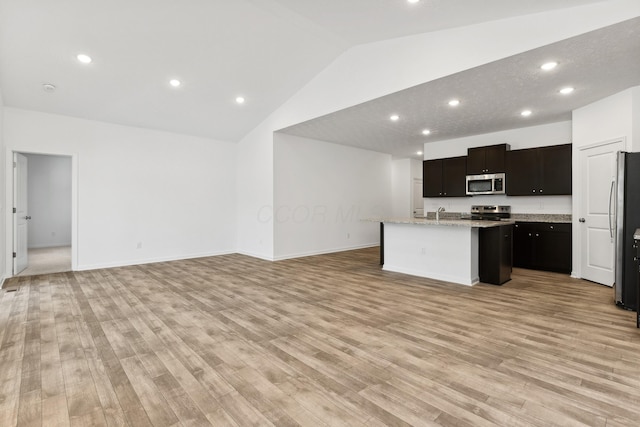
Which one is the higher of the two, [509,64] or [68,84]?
[68,84]

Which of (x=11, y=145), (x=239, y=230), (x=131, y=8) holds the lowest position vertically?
(x=239, y=230)

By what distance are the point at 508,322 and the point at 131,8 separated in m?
5.34

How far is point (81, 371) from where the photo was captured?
2238 mm

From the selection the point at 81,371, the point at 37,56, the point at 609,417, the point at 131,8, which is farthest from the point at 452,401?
the point at 37,56

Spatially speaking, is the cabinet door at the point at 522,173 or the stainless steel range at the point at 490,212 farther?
the stainless steel range at the point at 490,212

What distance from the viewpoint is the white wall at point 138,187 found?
5707 millimetres

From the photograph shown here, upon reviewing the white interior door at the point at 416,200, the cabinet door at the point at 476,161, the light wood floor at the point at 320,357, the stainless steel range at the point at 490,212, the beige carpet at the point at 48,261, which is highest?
the cabinet door at the point at 476,161

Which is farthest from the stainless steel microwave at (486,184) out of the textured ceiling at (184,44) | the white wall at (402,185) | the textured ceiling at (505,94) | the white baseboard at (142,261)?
the white baseboard at (142,261)

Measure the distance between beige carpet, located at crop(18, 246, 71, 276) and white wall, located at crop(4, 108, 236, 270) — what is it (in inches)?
28.9

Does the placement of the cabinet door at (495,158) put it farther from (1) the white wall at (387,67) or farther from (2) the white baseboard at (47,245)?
(2) the white baseboard at (47,245)

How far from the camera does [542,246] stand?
551cm

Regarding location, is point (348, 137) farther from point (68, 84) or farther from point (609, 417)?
point (609, 417)

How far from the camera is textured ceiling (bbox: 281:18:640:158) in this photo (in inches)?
124

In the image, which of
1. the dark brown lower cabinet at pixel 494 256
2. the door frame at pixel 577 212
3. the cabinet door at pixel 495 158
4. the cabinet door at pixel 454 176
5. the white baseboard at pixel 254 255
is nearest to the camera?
the dark brown lower cabinet at pixel 494 256
